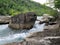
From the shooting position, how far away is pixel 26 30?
78.4 ft

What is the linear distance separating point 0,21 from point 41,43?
18557 mm

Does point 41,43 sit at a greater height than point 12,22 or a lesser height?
greater

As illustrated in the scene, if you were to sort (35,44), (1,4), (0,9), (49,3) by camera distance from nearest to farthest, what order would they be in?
(35,44), (49,3), (0,9), (1,4)

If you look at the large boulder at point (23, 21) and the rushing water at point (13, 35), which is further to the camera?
the large boulder at point (23, 21)

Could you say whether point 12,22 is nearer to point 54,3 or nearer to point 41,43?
point 54,3

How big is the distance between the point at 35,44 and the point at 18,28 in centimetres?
1351

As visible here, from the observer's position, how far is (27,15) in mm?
25281

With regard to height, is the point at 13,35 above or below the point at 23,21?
below

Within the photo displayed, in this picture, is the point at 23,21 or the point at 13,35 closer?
the point at 13,35

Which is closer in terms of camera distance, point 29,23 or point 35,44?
point 35,44

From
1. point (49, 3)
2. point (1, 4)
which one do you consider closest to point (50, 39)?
point (49, 3)

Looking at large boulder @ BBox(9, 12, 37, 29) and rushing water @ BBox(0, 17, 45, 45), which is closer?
rushing water @ BBox(0, 17, 45, 45)

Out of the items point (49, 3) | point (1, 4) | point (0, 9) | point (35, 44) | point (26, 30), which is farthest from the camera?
point (1, 4)

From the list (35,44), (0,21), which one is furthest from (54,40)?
(0,21)
